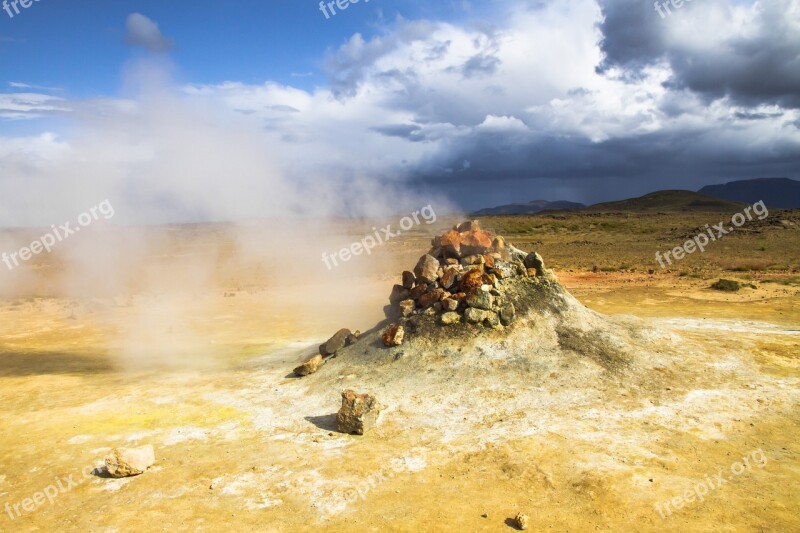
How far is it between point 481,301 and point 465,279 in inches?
22.8

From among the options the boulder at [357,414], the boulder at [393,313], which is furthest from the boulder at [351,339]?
the boulder at [357,414]

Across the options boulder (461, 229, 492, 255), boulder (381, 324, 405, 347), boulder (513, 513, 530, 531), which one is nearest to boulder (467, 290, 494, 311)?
boulder (381, 324, 405, 347)

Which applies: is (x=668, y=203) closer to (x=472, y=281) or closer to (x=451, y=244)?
(x=451, y=244)

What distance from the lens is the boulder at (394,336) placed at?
368 inches

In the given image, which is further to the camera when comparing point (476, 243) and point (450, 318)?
point (476, 243)

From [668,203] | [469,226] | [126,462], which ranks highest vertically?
[668,203]

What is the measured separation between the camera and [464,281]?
9797 millimetres

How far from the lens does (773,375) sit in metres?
8.62

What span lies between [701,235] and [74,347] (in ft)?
138

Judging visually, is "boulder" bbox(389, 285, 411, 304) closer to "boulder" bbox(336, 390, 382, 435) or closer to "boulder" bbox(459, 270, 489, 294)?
"boulder" bbox(459, 270, 489, 294)

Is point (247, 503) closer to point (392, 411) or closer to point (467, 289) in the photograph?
point (392, 411)

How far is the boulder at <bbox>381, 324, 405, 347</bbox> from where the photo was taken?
934 cm

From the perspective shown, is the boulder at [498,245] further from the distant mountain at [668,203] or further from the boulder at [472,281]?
the distant mountain at [668,203]

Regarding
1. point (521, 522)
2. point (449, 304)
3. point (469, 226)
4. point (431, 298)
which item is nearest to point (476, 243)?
point (469, 226)
